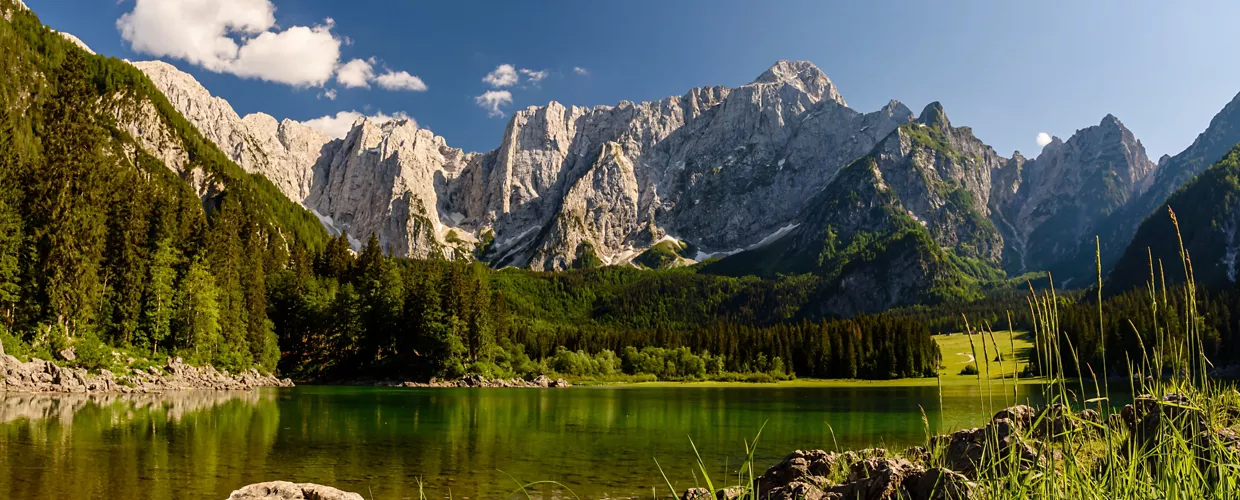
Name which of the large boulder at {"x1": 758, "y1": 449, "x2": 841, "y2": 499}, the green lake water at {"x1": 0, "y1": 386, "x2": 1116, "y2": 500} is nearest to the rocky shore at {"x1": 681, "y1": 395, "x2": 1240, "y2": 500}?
the large boulder at {"x1": 758, "y1": 449, "x2": 841, "y2": 499}

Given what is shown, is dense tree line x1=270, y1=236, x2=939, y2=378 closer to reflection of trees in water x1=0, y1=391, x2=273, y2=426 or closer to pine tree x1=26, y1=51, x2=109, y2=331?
pine tree x1=26, y1=51, x2=109, y2=331

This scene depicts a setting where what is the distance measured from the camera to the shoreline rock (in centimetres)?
5025

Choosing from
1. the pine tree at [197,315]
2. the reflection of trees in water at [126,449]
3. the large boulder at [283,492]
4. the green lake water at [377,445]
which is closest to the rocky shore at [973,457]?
the green lake water at [377,445]

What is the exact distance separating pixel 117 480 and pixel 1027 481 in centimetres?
2260

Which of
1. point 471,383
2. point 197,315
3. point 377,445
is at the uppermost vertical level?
point 197,315

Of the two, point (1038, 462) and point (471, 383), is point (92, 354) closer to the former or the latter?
point (471, 383)

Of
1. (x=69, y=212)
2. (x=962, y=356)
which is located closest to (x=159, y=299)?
(x=69, y=212)

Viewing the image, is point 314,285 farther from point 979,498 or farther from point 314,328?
point 979,498

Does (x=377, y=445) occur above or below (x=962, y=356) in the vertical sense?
above

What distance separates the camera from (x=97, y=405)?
4191cm

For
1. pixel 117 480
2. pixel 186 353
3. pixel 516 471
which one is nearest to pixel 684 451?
pixel 516 471

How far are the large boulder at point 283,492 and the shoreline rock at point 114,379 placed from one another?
5241cm

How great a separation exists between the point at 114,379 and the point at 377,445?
43.6 metres

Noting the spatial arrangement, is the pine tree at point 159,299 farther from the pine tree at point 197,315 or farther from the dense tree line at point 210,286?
the pine tree at point 197,315
